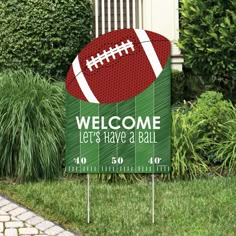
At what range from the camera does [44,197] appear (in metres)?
6.49

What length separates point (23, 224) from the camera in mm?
5844

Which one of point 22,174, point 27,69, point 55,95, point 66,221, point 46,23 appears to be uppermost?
point 46,23

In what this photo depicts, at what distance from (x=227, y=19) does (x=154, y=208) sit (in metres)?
3.59

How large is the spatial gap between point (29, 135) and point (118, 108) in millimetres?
1632

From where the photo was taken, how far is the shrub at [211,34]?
8805 millimetres

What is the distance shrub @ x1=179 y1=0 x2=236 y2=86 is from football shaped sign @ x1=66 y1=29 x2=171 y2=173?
10.8 feet

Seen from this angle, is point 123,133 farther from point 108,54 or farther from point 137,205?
point 137,205

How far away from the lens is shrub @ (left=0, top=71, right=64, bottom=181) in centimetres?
707

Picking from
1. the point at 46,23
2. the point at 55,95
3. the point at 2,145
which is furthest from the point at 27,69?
the point at 2,145

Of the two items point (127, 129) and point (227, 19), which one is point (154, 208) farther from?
point (227, 19)

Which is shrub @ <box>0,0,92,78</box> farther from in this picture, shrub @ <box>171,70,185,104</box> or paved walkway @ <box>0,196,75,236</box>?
paved walkway @ <box>0,196,75,236</box>

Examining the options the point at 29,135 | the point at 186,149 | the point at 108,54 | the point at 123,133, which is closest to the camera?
the point at 108,54

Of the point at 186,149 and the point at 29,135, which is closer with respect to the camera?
the point at 29,135

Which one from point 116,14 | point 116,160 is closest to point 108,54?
point 116,160
